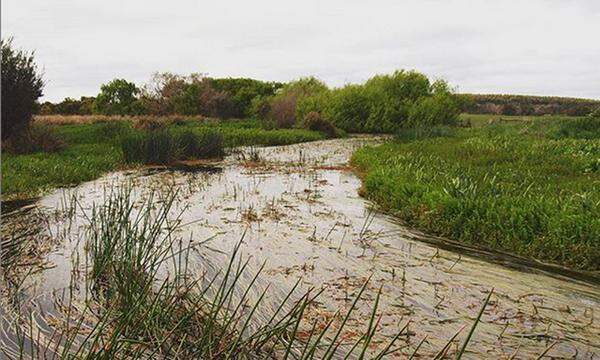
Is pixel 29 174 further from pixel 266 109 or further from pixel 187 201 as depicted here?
pixel 266 109

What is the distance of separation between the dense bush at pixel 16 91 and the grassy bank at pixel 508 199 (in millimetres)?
10348

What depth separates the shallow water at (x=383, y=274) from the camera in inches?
155

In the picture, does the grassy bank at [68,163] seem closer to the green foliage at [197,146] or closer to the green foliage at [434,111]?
the green foliage at [197,146]

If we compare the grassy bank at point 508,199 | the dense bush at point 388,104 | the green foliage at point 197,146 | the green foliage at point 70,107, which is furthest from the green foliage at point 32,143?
the green foliage at point 70,107

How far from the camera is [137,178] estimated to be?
11930 mm

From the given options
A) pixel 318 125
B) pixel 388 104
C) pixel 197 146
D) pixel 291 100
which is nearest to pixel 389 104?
pixel 388 104

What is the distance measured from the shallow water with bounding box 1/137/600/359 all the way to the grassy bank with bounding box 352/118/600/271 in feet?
1.84

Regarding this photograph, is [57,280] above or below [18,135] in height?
below

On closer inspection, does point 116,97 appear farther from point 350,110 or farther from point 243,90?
point 350,110

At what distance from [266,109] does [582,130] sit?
2116 cm

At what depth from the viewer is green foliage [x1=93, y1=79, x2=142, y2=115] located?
39625mm

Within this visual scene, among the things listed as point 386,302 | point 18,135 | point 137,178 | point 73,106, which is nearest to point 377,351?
point 386,302

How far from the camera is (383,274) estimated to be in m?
5.30

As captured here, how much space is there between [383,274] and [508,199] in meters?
2.99
